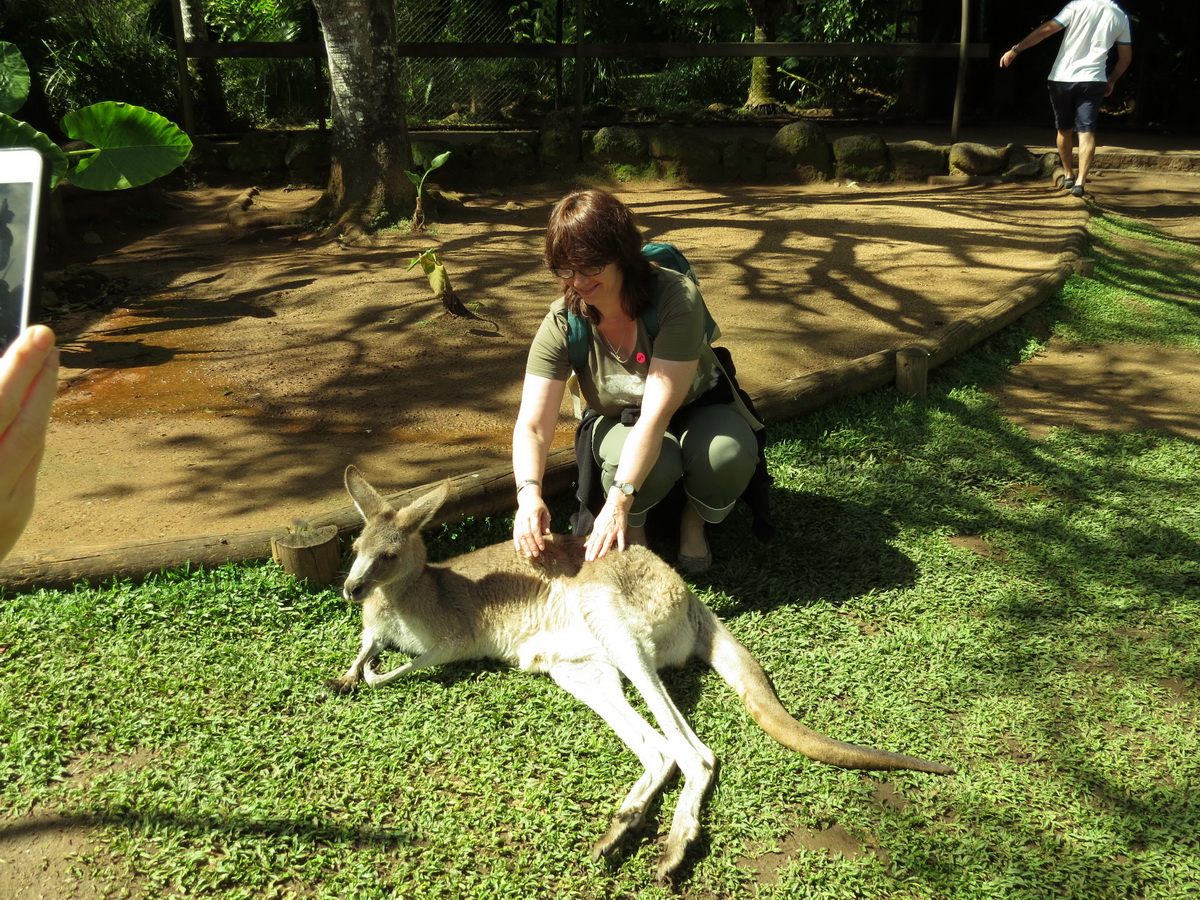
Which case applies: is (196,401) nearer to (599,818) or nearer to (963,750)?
(599,818)

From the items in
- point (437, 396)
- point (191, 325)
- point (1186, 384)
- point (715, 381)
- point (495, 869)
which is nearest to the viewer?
point (495, 869)

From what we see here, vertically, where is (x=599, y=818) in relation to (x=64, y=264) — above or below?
below

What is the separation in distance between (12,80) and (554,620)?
5502 millimetres

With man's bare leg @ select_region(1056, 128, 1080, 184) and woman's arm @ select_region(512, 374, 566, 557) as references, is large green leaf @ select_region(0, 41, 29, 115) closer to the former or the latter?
woman's arm @ select_region(512, 374, 566, 557)

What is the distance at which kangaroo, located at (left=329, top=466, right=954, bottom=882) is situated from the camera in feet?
9.69

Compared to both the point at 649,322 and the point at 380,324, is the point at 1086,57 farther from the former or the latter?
the point at 649,322

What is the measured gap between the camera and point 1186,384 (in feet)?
17.7

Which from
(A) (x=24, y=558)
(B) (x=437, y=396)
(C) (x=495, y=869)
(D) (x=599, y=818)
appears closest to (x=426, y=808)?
(C) (x=495, y=869)

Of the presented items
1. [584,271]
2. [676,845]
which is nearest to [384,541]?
[584,271]

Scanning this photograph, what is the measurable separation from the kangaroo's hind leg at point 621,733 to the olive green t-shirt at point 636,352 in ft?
3.22

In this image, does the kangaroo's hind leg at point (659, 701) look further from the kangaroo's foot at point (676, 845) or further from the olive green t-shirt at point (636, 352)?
the olive green t-shirt at point (636, 352)

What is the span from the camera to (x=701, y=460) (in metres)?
A: 3.48

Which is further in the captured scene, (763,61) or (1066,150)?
(763,61)

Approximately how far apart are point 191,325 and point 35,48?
6.83m
